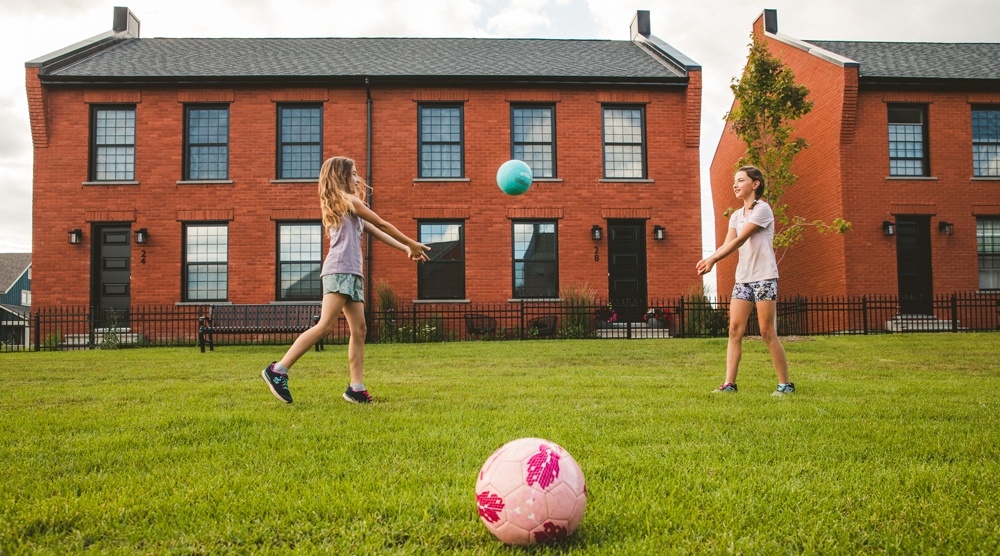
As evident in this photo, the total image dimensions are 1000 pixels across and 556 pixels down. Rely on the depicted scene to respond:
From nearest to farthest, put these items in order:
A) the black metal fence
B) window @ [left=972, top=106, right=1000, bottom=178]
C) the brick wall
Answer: the black metal fence, the brick wall, window @ [left=972, top=106, right=1000, bottom=178]

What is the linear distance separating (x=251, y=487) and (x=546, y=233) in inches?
708

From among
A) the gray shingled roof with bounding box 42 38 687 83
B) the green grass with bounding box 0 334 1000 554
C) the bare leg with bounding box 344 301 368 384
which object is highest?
the gray shingled roof with bounding box 42 38 687 83

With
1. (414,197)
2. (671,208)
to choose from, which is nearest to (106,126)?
(414,197)

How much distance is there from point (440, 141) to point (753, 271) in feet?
51.1

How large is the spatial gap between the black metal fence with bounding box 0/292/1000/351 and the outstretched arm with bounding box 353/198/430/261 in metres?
12.1

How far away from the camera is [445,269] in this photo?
2091cm

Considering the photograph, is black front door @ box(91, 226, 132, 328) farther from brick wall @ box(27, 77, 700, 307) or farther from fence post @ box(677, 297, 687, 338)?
fence post @ box(677, 297, 687, 338)

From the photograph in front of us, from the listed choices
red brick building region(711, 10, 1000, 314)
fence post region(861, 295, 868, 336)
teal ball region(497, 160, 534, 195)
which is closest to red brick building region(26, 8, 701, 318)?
red brick building region(711, 10, 1000, 314)

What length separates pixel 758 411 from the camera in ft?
18.2

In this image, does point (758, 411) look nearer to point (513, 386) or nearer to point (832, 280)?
point (513, 386)

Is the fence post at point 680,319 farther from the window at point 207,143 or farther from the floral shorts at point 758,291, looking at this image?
the window at point 207,143

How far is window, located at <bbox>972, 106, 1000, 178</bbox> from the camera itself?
22.0 metres

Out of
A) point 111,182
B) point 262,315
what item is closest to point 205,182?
point 111,182

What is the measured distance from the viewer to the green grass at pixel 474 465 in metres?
2.76
